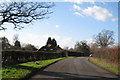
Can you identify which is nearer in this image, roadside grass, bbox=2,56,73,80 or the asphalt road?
roadside grass, bbox=2,56,73,80

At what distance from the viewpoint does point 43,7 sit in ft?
51.6

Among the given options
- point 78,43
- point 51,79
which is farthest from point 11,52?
point 78,43

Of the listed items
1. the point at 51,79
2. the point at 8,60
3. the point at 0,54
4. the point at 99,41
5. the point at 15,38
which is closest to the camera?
the point at 51,79

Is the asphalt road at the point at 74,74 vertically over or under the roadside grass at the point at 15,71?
under

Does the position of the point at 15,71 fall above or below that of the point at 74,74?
above

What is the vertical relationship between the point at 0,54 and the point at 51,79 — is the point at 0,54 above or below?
above

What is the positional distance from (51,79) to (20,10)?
8.88 metres

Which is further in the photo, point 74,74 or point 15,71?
point 15,71

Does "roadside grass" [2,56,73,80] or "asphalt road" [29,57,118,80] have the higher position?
"roadside grass" [2,56,73,80]

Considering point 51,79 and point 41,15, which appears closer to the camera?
point 51,79

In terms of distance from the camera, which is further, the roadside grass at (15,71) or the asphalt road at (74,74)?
the asphalt road at (74,74)

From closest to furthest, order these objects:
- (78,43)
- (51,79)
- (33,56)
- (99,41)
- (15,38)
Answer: (51,79), (33,56), (15,38), (99,41), (78,43)

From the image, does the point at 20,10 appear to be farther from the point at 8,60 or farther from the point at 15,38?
the point at 15,38

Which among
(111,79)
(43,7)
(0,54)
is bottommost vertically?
(111,79)
